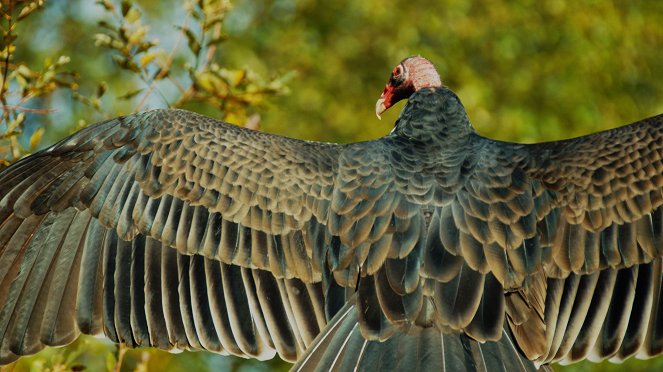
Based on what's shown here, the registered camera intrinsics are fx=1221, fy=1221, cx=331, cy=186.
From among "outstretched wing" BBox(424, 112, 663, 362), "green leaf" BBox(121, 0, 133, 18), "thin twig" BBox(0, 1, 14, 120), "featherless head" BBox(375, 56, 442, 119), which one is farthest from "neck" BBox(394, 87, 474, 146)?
"thin twig" BBox(0, 1, 14, 120)

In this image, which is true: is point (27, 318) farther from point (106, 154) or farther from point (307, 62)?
point (307, 62)

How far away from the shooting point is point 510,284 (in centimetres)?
473

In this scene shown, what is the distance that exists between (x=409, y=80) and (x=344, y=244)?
1.79m

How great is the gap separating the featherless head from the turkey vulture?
596 millimetres

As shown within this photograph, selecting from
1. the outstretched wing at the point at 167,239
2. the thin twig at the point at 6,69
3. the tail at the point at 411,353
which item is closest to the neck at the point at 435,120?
the outstretched wing at the point at 167,239

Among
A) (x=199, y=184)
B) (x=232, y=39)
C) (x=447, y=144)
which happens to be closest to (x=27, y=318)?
(x=199, y=184)

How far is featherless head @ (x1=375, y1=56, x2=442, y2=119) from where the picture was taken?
6.31 m

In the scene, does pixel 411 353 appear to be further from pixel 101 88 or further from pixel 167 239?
pixel 101 88

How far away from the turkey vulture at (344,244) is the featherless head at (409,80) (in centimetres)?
60

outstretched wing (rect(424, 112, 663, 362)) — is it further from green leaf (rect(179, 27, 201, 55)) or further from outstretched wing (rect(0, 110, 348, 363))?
green leaf (rect(179, 27, 201, 55))

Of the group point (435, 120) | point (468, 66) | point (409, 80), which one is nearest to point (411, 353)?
point (435, 120)

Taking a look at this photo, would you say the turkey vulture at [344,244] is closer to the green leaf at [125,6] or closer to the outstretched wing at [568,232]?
the outstretched wing at [568,232]

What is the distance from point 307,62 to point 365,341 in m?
7.49

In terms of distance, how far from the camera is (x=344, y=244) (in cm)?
487
